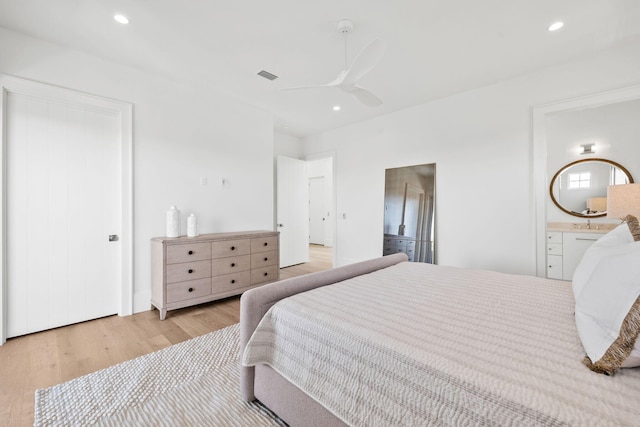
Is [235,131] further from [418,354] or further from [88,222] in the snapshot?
[418,354]

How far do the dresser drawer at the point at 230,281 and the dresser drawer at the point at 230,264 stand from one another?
2.0 inches

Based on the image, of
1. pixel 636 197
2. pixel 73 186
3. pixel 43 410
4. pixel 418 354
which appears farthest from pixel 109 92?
pixel 636 197

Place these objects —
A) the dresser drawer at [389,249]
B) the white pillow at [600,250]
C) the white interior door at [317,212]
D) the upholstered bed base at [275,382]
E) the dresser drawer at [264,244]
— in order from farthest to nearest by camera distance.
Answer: the white interior door at [317,212] < the dresser drawer at [389,249] < the dresser drawer at [264,244] < the white pillow at [600,250] < the upholstered bed base at [275,382]

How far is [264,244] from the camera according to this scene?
3557 millimetres

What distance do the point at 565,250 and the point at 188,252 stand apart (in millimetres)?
3975

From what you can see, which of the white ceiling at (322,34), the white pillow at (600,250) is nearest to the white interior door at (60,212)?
the white ceiling at (322,34)

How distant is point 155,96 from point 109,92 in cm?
42

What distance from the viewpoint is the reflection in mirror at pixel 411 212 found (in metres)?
3.80

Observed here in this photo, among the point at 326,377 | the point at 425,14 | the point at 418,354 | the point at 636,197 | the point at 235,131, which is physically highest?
the point at 425,14

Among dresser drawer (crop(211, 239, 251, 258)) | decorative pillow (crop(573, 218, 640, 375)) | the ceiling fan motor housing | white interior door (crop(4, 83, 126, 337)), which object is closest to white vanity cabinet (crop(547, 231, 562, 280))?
decorative pillow (crop(573, 218, 640, 375))

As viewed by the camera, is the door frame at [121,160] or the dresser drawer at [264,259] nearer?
the door frame at [121,160]

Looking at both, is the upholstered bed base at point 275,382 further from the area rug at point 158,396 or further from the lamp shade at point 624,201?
the lamp shade at point 624,201

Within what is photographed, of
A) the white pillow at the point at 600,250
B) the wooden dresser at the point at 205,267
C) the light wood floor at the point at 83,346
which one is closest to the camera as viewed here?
the white pillow at the point at 600,250

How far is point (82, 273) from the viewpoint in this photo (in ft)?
8.67
